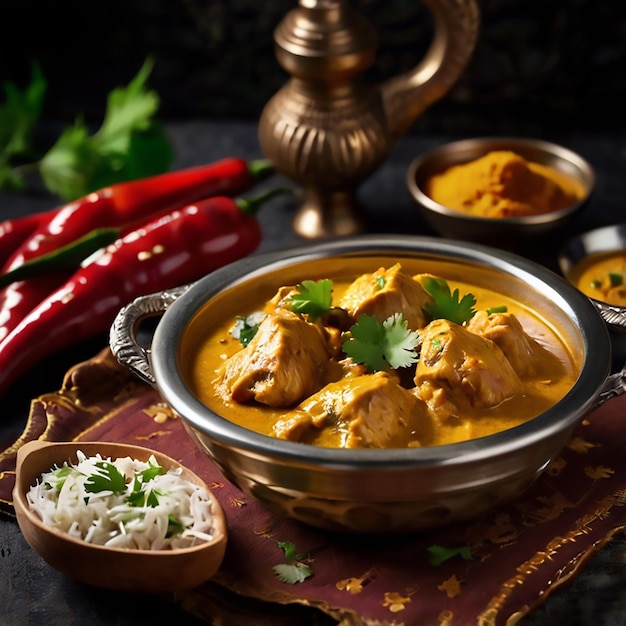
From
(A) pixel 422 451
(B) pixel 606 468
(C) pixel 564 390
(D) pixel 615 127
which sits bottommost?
(D) pixel 615 127

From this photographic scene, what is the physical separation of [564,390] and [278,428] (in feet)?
3.07

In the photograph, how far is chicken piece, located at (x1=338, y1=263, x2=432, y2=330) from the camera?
3.35 metres

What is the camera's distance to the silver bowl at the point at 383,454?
2.71m

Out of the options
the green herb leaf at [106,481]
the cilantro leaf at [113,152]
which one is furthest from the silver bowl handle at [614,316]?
the cilantro leaf at [113,152]

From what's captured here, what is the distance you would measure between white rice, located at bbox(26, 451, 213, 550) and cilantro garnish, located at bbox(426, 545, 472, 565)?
2.21 ft

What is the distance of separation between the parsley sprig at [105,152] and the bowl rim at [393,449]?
6.89 ft

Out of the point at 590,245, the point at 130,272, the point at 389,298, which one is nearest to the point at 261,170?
the point at 130,272

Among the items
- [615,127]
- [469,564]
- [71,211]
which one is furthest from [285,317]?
[615,127]

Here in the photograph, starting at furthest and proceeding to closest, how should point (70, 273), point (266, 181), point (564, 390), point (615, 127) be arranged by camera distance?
point (615, 127) < point (266, 181) < point (70, 273) < point (564, 390)

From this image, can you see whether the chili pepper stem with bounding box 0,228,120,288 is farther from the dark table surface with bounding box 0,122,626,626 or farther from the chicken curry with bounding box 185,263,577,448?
the chicken curry with bounding box 185,263,577,448

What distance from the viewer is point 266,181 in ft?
20.1

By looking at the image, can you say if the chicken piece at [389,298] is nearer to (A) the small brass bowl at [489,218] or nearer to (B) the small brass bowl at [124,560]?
(B) the small brass bowl at [124,560]

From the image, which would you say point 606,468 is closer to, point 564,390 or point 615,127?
point 564,390

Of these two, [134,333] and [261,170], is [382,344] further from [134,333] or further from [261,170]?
[261,170]
